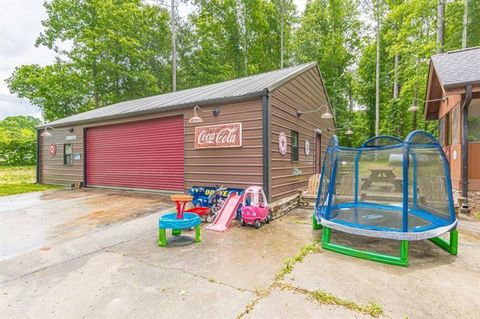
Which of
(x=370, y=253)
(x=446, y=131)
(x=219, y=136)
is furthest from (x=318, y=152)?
(x=370, y=253)

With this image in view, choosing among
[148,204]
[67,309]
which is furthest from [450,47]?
[67,309]

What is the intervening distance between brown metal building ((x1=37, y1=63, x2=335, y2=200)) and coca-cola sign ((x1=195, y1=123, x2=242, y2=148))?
1.1 inches

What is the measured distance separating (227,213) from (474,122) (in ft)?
24.9

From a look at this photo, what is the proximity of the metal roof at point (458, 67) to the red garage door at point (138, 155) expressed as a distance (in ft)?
25.3

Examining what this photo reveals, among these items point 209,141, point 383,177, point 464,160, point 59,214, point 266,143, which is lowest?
point 59,214

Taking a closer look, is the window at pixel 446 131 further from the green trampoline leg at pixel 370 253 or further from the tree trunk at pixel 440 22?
the green trampoline leg at pixel 370 253

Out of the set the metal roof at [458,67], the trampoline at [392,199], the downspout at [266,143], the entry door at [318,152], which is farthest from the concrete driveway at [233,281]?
the entry door at [318,152]

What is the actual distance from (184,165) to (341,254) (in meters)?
5.58

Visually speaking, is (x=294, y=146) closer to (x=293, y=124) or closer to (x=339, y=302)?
(x=293, y=124)

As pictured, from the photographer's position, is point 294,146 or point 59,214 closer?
point 59,214

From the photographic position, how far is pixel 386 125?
20.2m

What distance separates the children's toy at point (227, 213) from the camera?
507 centimetres

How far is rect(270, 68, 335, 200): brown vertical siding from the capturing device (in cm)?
647

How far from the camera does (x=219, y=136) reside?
700cm
